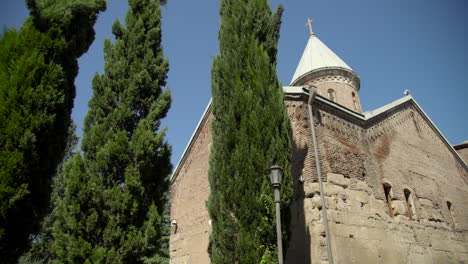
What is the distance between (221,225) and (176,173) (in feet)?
23.9

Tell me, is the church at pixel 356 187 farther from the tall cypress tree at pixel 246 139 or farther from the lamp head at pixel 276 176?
the lamp head at pixel 276 176

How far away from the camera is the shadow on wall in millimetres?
7137

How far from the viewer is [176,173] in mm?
13047

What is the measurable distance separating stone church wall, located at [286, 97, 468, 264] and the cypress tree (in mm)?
5521

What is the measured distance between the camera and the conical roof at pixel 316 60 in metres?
15.6

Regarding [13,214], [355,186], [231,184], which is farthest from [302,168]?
[13,214]

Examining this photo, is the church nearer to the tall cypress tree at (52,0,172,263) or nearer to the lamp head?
the lamp head

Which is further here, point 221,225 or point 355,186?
point 355,186

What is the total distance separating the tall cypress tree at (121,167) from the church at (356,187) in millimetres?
3679

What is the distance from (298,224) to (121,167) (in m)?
4.43

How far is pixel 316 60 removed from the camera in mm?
16047

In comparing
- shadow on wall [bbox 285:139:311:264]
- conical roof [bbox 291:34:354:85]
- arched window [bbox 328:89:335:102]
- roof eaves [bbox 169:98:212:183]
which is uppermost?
conical roof [bbox 291:34:354:85]

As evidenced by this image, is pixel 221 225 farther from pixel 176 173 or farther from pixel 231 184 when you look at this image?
pixel 176 173

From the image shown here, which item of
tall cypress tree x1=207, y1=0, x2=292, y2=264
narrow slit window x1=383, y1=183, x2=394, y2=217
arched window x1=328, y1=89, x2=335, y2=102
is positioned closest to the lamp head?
tall cypress tree x1=207, y1=0, x2=292, y2=264
